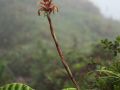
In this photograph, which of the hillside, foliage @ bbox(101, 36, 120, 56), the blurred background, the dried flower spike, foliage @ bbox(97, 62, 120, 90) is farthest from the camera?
the hillside

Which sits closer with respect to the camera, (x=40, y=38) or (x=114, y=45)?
(x=114, y=45)

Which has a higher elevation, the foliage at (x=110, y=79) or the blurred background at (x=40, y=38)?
the blurred background at (x=40, y=38)

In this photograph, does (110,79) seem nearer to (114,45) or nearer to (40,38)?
(114,45)

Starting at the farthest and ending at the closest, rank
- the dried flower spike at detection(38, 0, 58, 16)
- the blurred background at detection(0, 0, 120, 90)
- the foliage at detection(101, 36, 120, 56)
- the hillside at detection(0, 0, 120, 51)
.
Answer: the hillside at detection(0, 0, 120, 51) → the blurred background at detection(0, 0, 120, 90) → the foliage at detection(101, 36, 120, 56) → the dried flower spike at detection(38, 0, 58, 16)

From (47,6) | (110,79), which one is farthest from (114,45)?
(47,6)

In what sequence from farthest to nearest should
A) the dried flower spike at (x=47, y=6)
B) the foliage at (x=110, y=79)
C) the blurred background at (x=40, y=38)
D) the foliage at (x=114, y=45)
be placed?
Result: the blurred background at (x=40, y=38) → the foliage at (x=114, y=45) → the foliage at (x=110, y=79) → the dried flower spike at (x=47, y=6)

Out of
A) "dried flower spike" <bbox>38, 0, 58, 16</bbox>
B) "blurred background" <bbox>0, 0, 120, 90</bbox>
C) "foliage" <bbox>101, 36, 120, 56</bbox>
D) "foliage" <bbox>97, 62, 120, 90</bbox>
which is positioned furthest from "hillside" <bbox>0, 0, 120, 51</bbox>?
"dried flower spike" <bbox>38, 0, 58, 16</bbox>

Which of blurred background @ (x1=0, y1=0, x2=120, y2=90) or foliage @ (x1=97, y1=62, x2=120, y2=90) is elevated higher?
blurred background @ (x1=0, y1=0, x2=120, y2=90)

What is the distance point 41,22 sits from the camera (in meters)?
30.3

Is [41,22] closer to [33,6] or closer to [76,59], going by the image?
[33,6]

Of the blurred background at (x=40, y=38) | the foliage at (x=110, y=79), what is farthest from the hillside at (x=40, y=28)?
the foliage at (x=110, y=79)

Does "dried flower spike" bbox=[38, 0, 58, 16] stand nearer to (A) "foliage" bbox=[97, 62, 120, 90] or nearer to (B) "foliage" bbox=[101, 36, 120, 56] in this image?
(A) "foliage" bbox=[97, 62, 120, 90]

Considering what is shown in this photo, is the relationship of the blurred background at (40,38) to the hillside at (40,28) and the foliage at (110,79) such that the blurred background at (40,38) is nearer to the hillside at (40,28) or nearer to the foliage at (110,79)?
the hillside at (40,28)

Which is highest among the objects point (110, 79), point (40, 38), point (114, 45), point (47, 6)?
point (40, 38)
